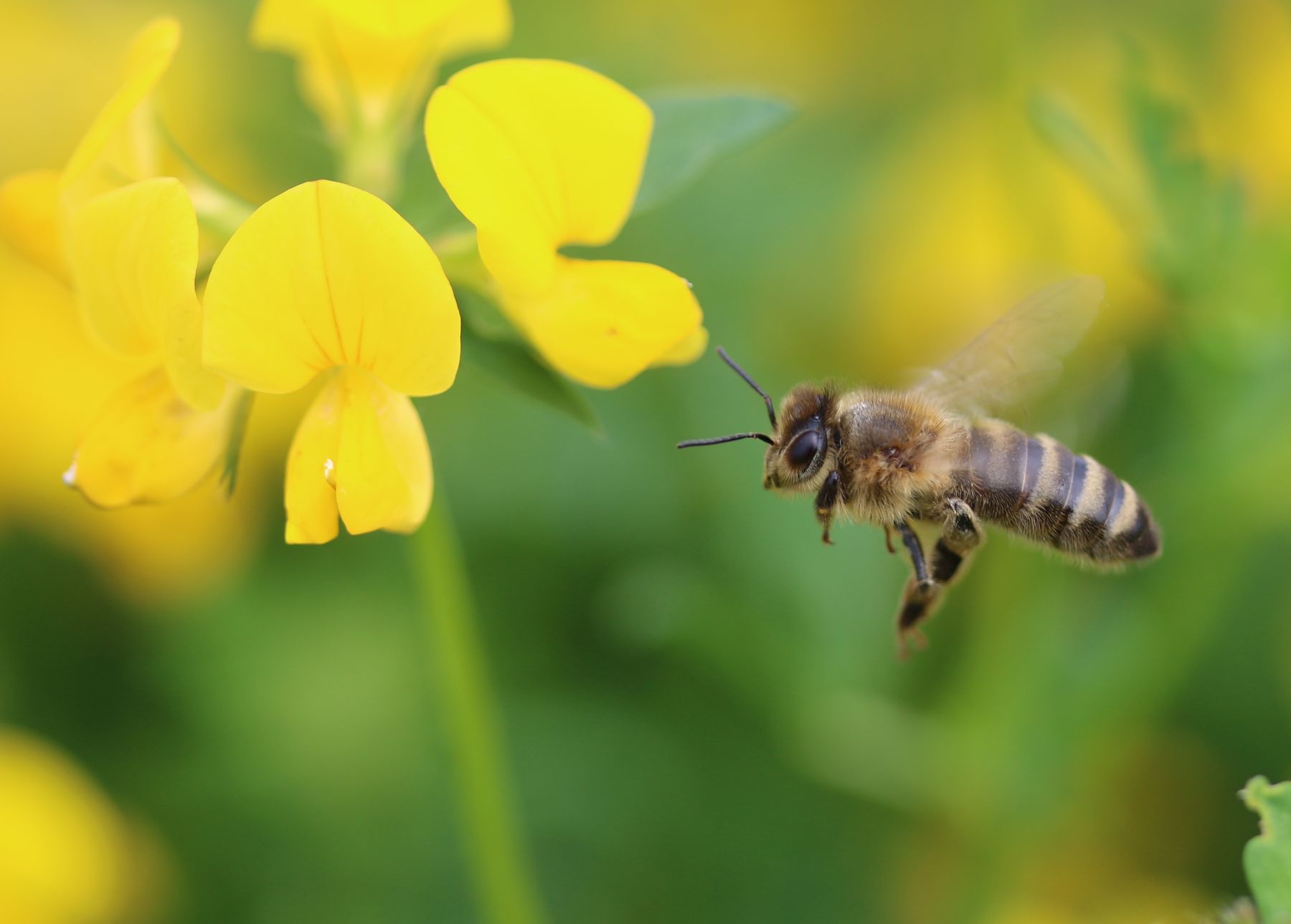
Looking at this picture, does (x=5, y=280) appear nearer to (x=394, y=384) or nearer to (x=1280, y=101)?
(x=394, y=384)

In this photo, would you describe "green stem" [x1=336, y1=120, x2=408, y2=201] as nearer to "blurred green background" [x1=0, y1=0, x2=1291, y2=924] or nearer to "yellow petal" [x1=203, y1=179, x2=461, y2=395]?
"yellow petal" [x1=203, y1=179, x2=461, y2=395]

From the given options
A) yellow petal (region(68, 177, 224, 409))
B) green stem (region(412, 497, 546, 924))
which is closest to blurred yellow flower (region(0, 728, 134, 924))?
green stem (region(412, 497, 546, 924))

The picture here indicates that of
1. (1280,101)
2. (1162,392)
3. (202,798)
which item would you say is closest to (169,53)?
(202,798)

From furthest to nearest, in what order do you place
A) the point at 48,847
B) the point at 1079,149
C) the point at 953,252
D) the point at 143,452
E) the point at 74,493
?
the point at 953,252
the point at 74,493
the point at 48,847
the point at 1079,149
the point at 143,452

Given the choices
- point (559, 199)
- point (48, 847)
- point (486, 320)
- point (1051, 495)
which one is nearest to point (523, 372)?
point (486, 320)

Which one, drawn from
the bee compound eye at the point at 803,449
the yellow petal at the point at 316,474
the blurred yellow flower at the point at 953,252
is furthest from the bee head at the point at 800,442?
the blurred yellow flower at the point at 953,252

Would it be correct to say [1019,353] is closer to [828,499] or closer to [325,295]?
[828,499]
